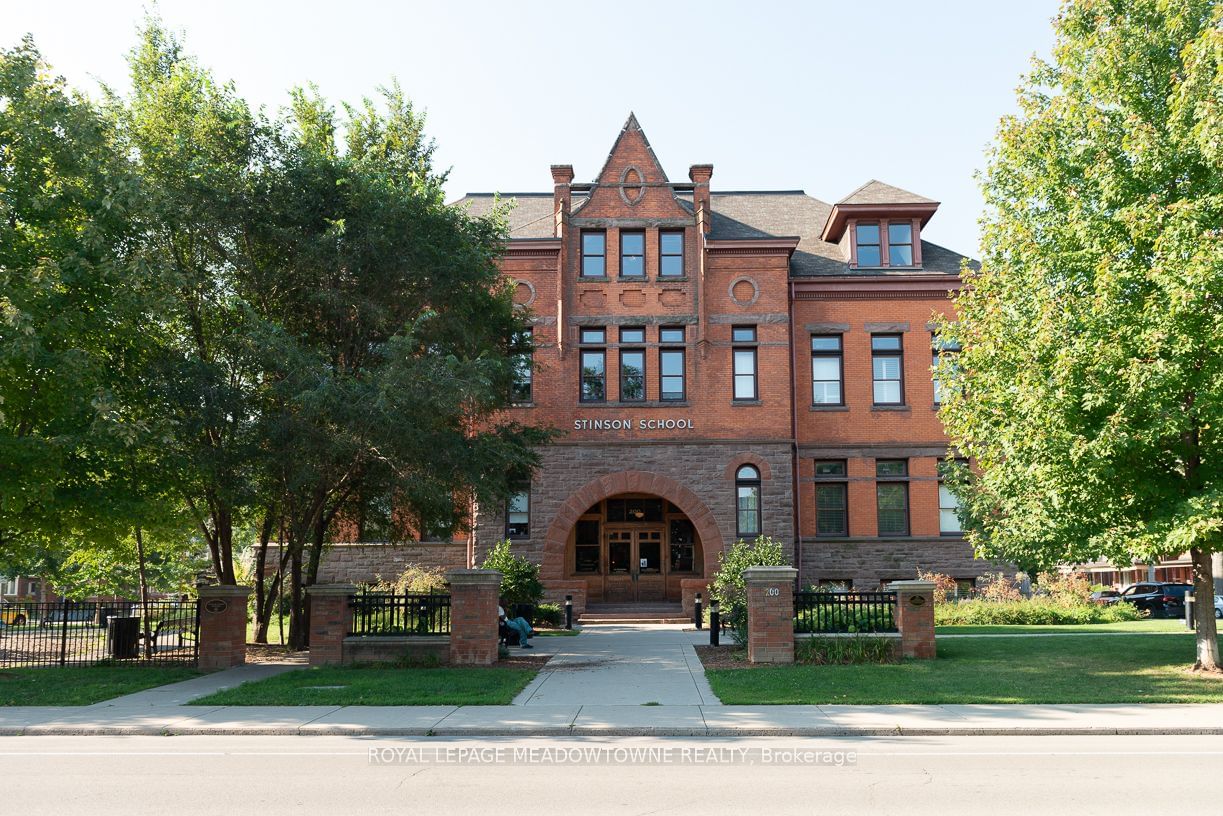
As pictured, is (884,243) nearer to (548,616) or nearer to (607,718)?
(548,616)

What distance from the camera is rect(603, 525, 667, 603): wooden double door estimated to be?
33.4 metres

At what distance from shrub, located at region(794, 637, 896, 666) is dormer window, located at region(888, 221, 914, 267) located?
1892 cm

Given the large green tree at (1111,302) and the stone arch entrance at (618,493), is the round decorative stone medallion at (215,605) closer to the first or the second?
the stone arch entrance at (618,493)

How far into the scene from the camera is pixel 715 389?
105ft

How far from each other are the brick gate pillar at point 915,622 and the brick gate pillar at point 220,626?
12456 mm

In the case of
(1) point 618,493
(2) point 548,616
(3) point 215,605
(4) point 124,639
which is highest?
(1) point 618,493

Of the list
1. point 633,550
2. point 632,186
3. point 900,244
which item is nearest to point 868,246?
point 900,244

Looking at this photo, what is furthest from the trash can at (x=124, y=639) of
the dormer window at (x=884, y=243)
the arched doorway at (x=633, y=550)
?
the dormer window at (x=884, y=243)

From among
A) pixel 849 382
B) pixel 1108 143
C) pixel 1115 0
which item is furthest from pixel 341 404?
pixel 849 382

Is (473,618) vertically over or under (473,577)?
under

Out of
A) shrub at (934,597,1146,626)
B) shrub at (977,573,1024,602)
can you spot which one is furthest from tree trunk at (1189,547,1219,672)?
shrub at (977,573,1024,602)

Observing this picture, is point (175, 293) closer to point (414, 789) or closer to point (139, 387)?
point (139, 387)

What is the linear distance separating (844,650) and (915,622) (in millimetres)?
1489

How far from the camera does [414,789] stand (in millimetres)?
8531
